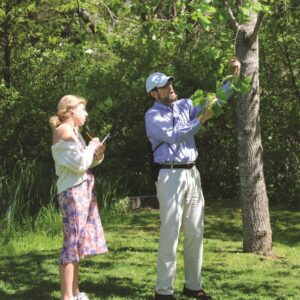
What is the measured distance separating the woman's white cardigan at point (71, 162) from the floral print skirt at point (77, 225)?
0.18 ft

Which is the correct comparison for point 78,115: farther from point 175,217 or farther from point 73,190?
point 175,217

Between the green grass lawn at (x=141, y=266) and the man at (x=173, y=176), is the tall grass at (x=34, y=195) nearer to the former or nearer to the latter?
the green grass lawn at (x=141, y=266)

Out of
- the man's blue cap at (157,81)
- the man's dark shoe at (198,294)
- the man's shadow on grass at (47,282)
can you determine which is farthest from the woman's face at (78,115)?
the man's dark shoe at (198,294)

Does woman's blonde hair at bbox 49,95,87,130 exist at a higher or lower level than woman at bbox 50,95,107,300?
higher

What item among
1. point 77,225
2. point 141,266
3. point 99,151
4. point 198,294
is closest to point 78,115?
point 99,151

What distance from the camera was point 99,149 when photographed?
4.96 m

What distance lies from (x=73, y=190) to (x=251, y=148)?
8.98 ft

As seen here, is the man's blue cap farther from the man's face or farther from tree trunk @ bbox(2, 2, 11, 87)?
tree trunk @ bbox(2, 2, 11, 87)

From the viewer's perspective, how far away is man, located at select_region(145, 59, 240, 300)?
4.83 metres

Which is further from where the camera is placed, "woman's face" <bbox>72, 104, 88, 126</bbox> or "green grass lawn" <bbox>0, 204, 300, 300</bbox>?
"green grass lawn" <bbox>0, 204, 300, 300</bbox>

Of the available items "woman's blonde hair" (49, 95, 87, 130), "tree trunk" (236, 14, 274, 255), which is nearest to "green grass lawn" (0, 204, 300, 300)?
"tree trunk" (236, 14, 274, 255)

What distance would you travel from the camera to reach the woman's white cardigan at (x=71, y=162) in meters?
4.67

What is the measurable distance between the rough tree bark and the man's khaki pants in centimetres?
197

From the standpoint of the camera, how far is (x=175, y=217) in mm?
4902
